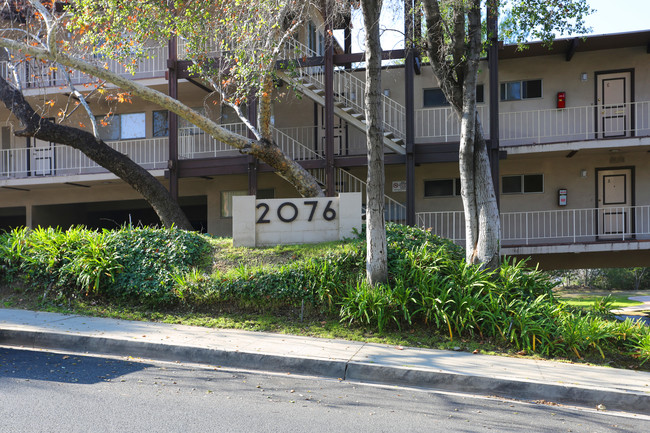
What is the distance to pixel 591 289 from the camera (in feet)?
89.8

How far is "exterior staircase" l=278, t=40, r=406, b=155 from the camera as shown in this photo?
51.1 ft

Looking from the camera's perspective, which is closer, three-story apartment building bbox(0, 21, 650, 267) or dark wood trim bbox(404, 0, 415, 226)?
dark wood trim bbox(404, 0, 415, 226)

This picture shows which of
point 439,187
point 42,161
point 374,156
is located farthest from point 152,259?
point 42,161

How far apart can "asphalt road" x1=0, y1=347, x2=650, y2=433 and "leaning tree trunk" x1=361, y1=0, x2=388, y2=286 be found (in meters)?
2.78

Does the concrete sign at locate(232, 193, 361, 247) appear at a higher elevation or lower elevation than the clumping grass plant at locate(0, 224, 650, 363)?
higher

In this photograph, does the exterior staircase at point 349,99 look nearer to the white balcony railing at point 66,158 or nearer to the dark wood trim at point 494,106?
the dark wood trim at point 494,106

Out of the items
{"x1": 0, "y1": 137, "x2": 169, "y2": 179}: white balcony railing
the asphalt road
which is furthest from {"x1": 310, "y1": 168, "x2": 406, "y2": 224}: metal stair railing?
the asphalt road

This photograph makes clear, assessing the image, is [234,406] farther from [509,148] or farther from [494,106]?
[509,148]

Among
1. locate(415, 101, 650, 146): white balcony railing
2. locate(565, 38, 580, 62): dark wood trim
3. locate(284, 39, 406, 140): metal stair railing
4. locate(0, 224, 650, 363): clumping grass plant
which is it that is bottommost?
locate(0, 224, 650, 363): clumping grass plant

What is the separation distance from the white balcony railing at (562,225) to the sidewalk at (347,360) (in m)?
9.42

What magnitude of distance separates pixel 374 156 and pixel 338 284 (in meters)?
2.13

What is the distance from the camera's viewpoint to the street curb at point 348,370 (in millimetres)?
5754

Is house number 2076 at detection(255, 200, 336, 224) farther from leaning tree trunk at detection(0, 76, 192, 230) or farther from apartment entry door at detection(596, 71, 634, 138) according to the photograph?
apartment entry door at detection(596, 71, 634, 138)

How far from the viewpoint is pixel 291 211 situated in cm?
1052
